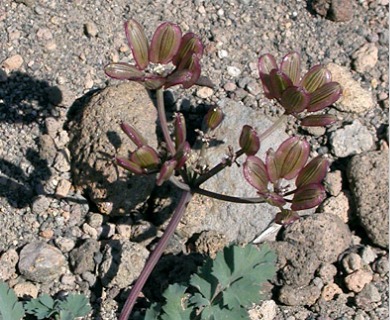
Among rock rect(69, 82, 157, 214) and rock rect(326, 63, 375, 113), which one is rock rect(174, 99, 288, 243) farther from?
rock rect(326, 63, 375, 113)

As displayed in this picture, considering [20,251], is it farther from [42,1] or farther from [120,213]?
[42,1]

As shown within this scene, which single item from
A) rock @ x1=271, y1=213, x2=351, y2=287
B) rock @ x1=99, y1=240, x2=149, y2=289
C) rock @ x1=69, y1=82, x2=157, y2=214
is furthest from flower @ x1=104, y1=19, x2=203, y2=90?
rock @ x1=271, y1=213, x2=351, y2=287

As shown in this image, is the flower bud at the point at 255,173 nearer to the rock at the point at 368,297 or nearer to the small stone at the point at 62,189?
the rock at the point at 368,297

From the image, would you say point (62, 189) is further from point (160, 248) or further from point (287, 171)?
point (287, 171)

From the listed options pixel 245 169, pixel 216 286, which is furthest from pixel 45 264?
pixel 245 169

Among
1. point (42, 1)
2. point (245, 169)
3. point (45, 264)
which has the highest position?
point (42, 1)
